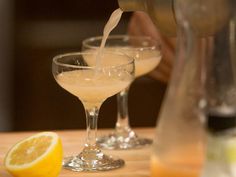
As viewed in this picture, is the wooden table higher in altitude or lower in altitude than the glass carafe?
lower

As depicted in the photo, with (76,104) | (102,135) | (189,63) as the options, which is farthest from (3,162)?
(76,104)

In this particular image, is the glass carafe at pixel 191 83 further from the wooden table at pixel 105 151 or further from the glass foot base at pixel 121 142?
the glass foot base at pixel 121 142

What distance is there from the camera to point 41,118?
2.85 meters

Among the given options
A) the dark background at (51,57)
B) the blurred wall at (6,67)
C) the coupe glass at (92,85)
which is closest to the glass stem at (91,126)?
the coupe glass at (92,85)

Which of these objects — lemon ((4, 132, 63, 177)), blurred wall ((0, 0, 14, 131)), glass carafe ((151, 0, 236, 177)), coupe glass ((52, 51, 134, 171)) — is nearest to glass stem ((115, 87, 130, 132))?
coupe glass ((52, 51, 134, 171))

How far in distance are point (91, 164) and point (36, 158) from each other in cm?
15

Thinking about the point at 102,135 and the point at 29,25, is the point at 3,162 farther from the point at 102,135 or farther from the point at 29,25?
the point at 29,25

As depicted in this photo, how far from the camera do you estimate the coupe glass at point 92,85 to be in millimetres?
1196

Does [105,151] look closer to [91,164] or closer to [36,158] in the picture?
[91,164]

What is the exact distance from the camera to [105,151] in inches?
52.4

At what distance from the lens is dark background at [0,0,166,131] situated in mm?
2789

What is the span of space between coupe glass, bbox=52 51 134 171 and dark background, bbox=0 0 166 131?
152 cm

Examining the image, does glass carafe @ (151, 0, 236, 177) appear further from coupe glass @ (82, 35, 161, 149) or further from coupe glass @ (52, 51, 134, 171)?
coupe glass @ (82, 35, 161, 149)

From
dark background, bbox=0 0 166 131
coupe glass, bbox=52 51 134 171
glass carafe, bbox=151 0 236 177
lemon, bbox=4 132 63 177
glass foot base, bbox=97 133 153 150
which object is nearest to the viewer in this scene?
glass carafe, bbox=151 0 236 177
